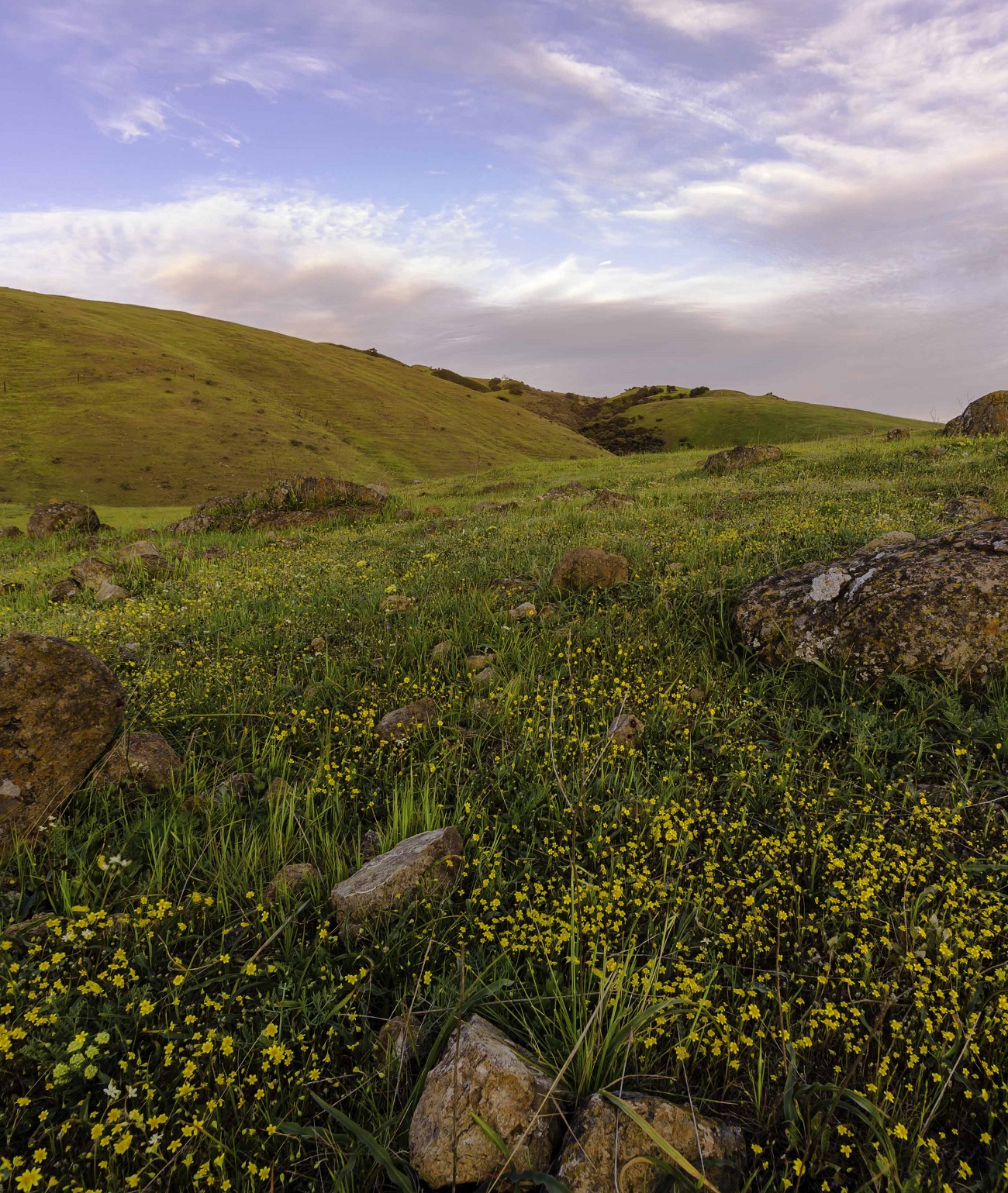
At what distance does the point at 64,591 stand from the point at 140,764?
23.5 ft

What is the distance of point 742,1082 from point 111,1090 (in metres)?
2.08

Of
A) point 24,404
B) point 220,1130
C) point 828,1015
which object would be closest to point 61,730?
point 220,1130

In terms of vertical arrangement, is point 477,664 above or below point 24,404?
below

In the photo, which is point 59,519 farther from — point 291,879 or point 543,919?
point 543,919

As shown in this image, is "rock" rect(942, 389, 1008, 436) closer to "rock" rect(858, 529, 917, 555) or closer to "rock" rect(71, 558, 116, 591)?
"rock" rect(858, 529, 917, 555)

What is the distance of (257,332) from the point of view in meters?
90.3

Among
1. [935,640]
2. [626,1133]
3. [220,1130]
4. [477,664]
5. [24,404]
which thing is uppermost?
[24,404]

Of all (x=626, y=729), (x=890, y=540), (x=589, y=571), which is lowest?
(x=626, y=729)

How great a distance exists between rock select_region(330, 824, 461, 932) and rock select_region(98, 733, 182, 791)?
1.48 metres

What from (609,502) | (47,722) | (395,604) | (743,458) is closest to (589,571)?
(395,604)

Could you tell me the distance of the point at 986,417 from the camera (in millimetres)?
17094

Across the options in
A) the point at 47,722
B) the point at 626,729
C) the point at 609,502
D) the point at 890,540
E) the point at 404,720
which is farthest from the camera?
the point at 609,502

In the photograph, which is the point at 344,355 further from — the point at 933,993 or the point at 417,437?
the point at 933,993

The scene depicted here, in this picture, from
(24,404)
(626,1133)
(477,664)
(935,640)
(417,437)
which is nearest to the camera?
(626,1133)
